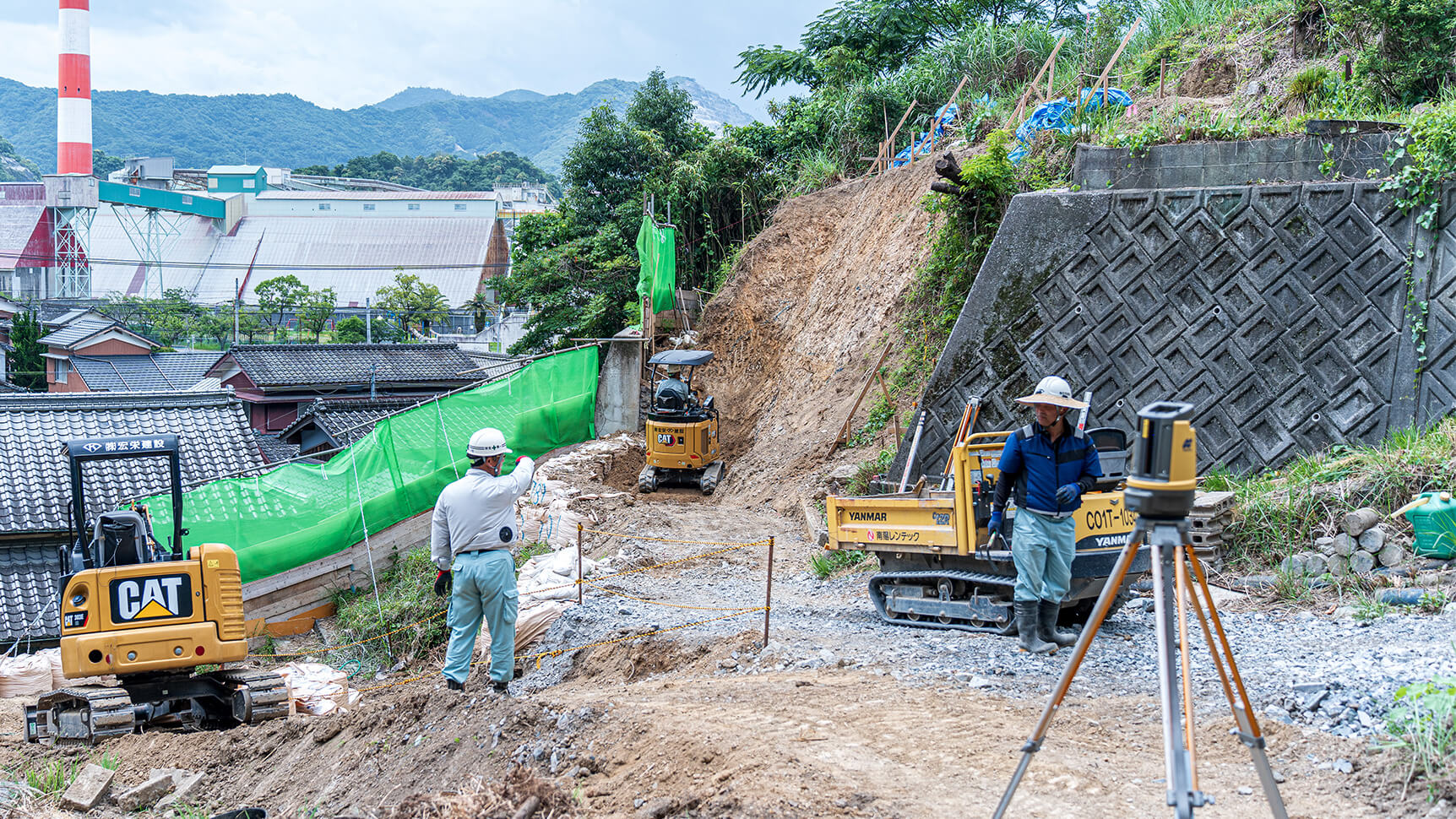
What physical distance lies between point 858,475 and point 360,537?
652 centimetres

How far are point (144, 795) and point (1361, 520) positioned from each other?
27.7ft

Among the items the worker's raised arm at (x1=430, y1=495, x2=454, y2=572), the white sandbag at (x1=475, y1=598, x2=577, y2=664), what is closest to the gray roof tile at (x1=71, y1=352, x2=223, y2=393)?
the white sandbag at (x1=475, y1=598, x2=577, y2=664)

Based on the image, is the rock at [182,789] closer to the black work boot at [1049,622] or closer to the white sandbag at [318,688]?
the white sandbag at [318,688]

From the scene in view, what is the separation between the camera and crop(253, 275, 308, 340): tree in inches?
1729

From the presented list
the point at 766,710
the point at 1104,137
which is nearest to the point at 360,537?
the point at 766,710

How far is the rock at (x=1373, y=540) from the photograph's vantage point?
285 inches

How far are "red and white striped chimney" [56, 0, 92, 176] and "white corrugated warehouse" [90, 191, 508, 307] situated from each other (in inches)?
386

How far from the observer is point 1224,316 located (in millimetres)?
9383

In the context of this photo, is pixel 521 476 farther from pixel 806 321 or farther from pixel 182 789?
pixel 806 321

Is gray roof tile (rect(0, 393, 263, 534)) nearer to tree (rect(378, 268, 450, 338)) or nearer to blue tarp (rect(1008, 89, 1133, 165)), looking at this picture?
blue tarp (rect(1008, 89, 1133, 165))

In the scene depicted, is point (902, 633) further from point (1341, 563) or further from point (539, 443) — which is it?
point (539, 443)

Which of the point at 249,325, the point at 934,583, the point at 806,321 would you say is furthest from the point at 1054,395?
the point at 249,325

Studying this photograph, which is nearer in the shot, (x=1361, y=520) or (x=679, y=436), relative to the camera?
(x=1361, y=520)

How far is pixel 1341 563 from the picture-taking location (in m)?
7.38
